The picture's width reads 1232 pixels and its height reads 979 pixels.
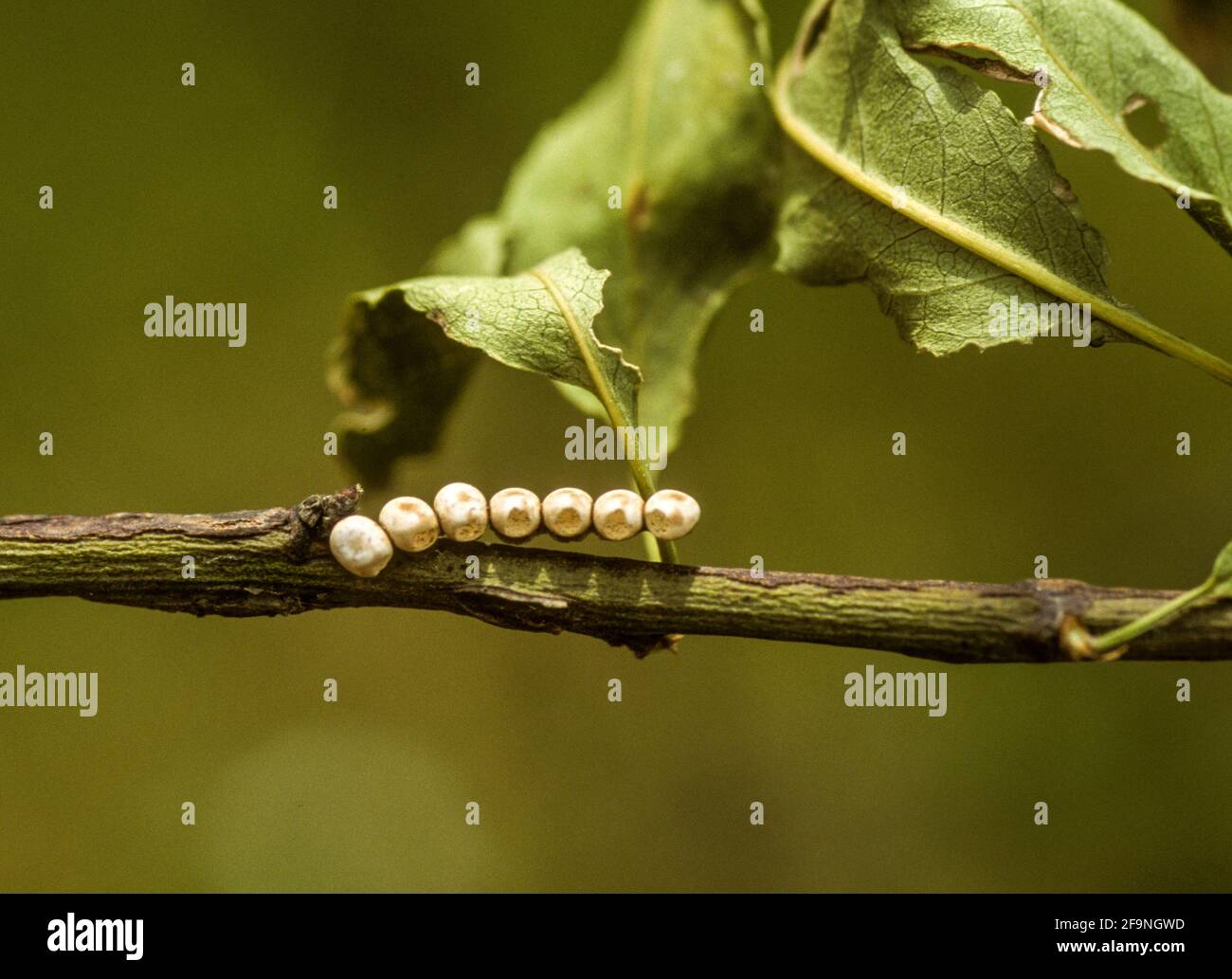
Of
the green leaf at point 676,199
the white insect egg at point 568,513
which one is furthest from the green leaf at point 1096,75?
the white insect egg at point 568,513

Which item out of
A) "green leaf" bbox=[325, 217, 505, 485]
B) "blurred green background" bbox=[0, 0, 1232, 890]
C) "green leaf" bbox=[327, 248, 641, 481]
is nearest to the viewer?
"green leaf" bbox=[327, 248, 641, 481]

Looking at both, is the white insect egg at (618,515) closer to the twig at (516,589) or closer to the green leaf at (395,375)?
the twig at (516,589)

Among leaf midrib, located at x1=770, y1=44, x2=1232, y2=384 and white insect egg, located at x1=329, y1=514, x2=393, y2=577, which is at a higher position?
leaf midrib, located at x1=770, y1=44, x2=1232, y2=384

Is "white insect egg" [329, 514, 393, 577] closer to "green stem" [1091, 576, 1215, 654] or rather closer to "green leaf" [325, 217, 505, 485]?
"green leaf" [325, 217, 505, 485]

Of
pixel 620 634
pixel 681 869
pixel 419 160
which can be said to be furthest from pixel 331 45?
pixel 681 869

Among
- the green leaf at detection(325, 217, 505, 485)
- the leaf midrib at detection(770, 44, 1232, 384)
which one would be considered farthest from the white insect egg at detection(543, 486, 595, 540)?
the leaf midrib at detection(770, 44, 1232, 384)

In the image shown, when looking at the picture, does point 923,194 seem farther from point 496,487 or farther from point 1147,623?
point 496,487
